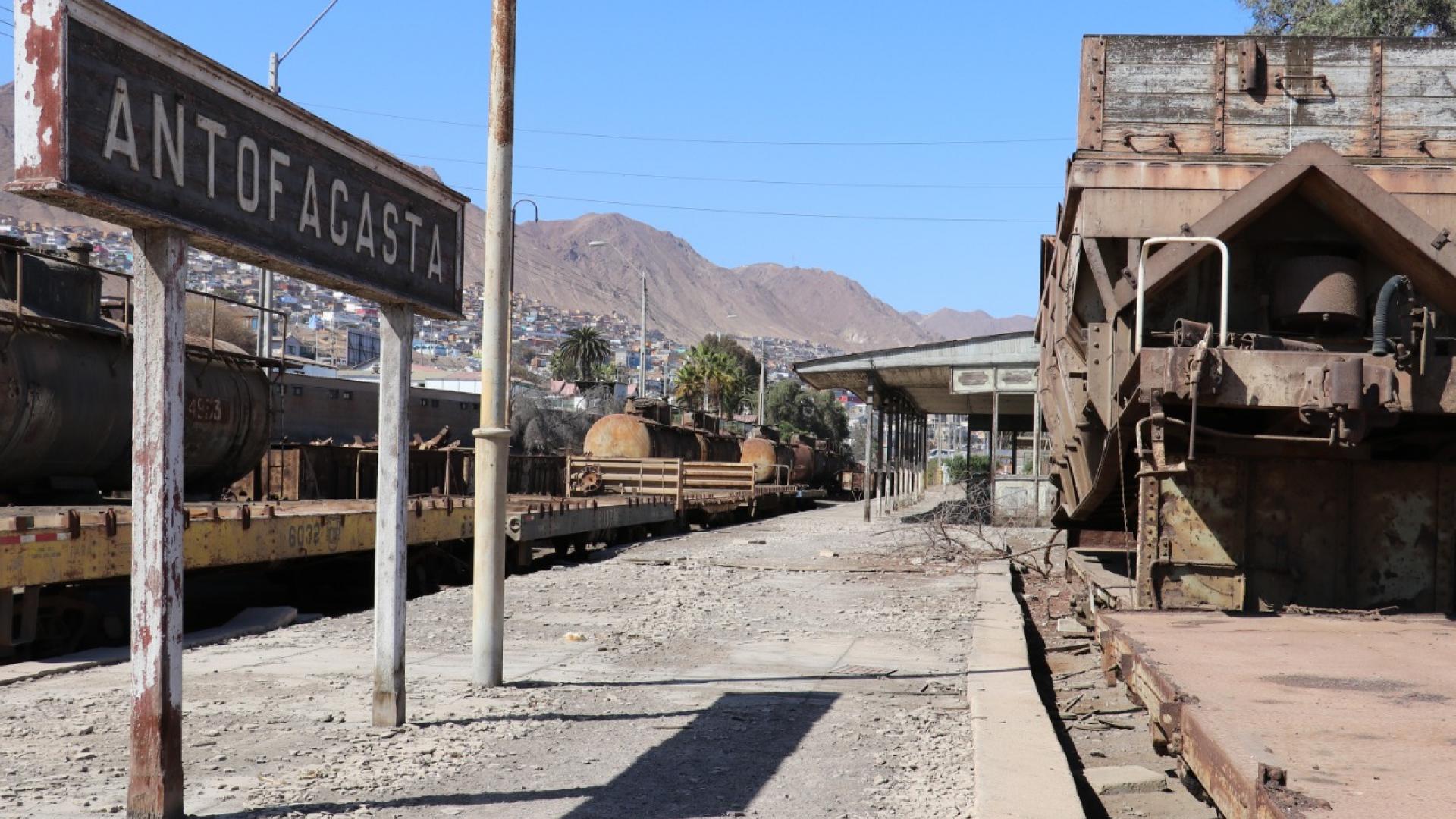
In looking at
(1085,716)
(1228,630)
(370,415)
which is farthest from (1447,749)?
(370,415)

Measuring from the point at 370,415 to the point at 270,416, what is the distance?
1352 inches

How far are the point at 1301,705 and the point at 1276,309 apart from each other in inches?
176

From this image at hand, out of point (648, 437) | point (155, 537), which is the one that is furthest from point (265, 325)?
point (155, 537)

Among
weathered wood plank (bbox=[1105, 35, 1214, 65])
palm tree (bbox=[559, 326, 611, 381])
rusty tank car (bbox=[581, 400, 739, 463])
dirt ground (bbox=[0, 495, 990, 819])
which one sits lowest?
dirt ground (bbox=[0, 495, 990, 819])

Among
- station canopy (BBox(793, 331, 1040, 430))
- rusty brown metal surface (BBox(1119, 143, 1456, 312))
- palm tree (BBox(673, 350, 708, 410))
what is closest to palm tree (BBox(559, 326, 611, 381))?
palm tree (BBox(673, 350, 708, 410))

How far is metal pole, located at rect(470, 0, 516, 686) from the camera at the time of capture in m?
7.47

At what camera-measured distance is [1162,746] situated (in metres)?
5.04

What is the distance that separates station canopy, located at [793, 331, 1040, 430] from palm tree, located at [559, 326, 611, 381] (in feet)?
210

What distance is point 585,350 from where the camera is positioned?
98.0m

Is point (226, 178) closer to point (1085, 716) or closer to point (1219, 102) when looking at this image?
point (1085, 716)

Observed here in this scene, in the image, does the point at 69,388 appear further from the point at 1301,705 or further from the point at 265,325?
the point at 1301,705

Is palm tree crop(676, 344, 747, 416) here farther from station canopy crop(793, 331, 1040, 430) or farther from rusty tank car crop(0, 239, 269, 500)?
rusty tank car crop(0, 239, 269, 500)

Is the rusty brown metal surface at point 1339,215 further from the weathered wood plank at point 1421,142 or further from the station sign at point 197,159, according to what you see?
the station sign at point 197,159

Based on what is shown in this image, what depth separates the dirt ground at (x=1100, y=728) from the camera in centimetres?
577
